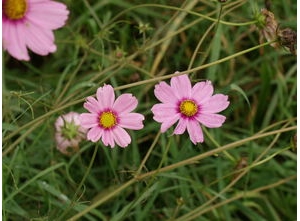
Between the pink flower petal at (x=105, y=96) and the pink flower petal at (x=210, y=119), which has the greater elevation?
the pink flower petal at (x=105, y=96)

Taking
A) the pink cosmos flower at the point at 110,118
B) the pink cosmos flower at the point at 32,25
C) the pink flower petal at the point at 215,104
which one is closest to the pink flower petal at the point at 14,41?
the pink cosmos flower at the point at 32,25

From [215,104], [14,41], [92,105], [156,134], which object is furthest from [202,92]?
[156,134]

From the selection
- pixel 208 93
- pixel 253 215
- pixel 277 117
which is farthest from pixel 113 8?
pixel 208 93

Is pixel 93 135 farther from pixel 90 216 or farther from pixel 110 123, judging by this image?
pixel 90 216

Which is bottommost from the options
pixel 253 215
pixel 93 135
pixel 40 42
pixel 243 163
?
pixel 253 215

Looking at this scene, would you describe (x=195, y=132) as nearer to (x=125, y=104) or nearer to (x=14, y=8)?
(x=125, y=104)

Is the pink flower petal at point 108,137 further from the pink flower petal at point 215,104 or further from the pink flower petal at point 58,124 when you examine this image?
the pink flower petal at point 58,124
